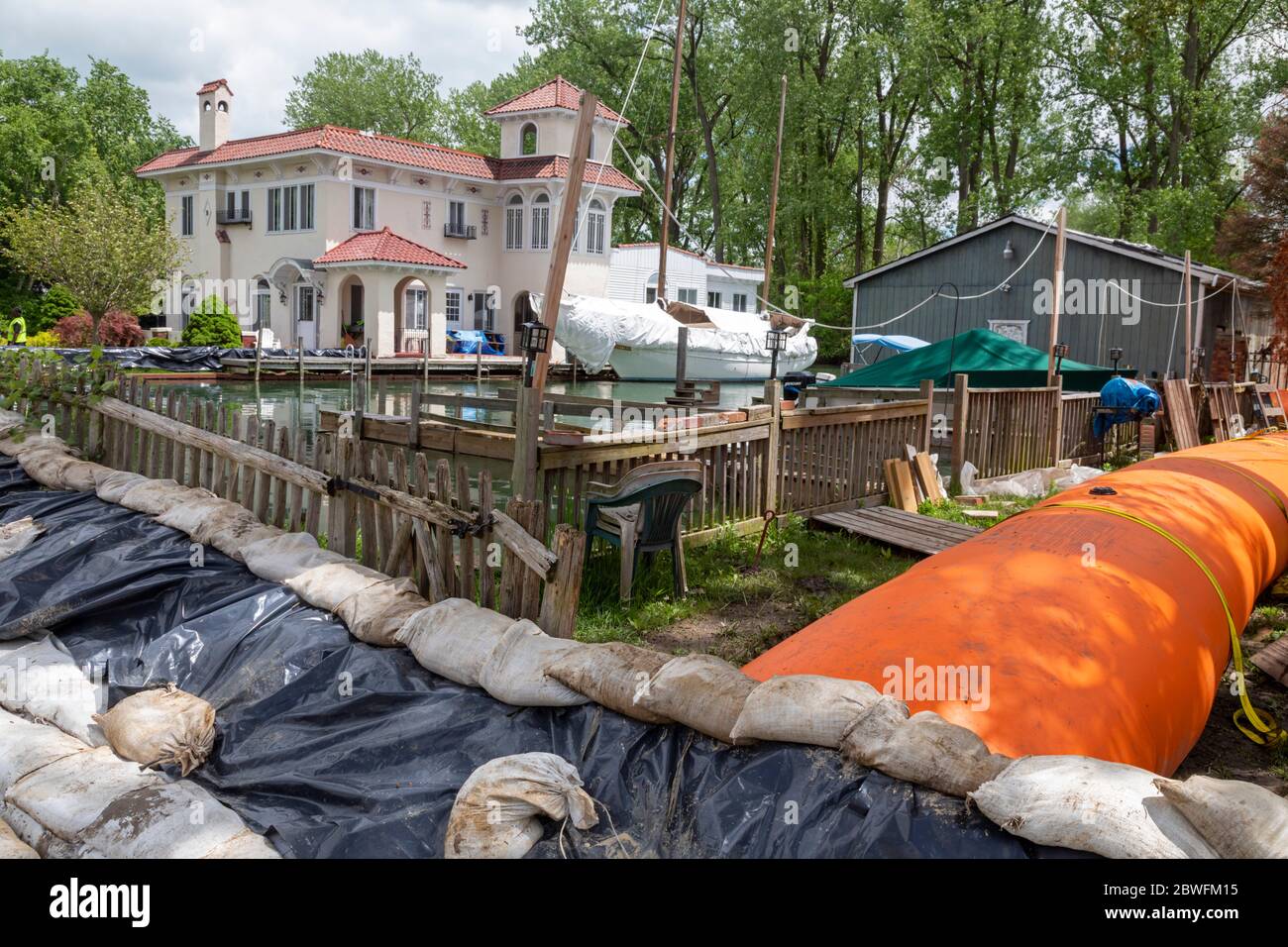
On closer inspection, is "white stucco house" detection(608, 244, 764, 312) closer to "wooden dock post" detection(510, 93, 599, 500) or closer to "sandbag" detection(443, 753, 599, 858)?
"wooden dock post" detection(510, 93, 599, 500)

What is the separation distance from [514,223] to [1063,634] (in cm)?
4262

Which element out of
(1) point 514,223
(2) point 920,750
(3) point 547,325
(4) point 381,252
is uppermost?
(1) point 514,223

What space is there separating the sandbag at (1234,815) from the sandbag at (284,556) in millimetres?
4685

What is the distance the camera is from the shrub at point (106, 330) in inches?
1373

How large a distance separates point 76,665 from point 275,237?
39.1 meters

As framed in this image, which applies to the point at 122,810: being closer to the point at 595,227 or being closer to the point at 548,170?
A: the point at 548,170

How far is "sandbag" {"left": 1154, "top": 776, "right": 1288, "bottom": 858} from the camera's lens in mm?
2811

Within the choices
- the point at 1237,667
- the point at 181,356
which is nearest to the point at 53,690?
the point at 1237,667

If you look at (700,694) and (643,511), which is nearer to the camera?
(700,694)

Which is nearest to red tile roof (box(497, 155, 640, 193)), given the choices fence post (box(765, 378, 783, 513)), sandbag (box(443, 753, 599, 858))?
fence post (box(765, 378, 783, 513))

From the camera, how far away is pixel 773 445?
10102 mm
